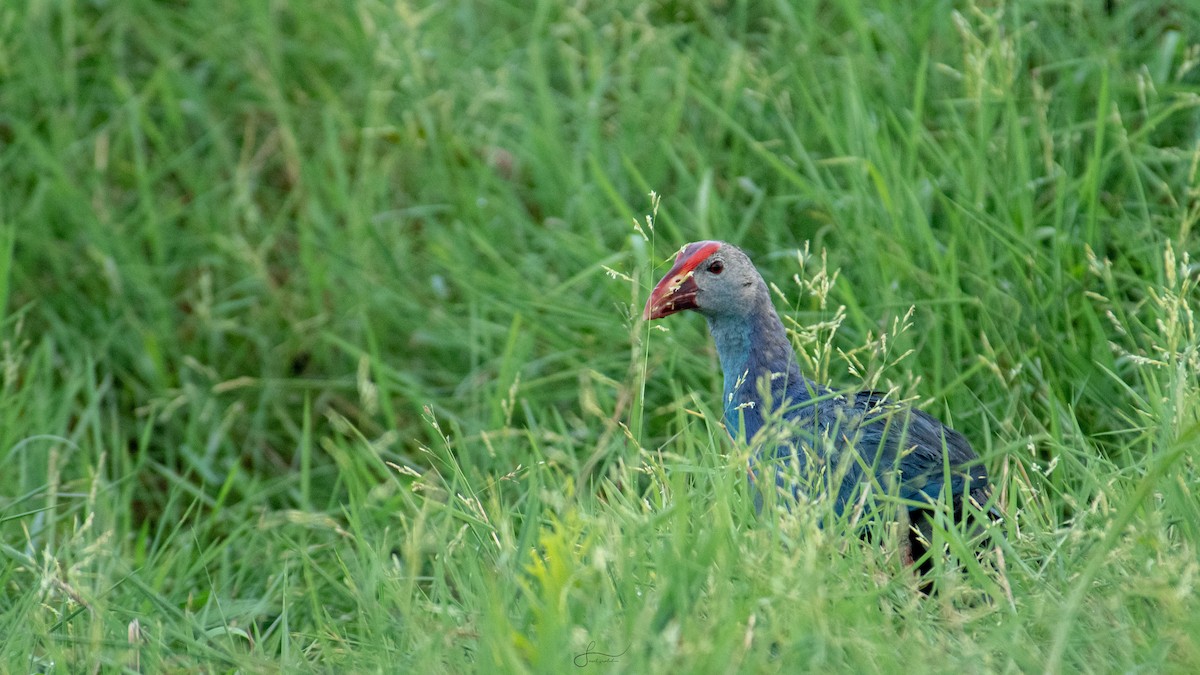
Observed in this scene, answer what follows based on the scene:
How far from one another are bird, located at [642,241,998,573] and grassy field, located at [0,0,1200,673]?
0.28ft

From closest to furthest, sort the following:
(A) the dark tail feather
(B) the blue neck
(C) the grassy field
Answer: (C) the grassy field → (A) the dark tail feather → (B) the blue neck

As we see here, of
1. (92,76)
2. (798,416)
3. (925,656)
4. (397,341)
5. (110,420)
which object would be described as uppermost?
(925,656)

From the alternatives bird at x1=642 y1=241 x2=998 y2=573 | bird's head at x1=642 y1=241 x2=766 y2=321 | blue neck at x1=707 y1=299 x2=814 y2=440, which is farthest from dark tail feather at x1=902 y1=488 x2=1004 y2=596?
bird's head at x1=642 y1=241 x2=766 y2=321

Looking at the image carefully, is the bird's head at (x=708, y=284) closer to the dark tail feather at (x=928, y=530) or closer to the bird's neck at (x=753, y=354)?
the bird's neck at (x=753, y=354)

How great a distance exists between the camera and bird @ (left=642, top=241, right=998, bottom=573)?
9.11 feet

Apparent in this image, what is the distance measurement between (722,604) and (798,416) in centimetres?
92

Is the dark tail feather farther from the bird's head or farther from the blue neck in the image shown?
the bird's head

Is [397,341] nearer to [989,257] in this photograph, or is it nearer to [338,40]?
[338,40]

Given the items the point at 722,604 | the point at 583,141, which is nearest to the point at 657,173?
the point at 583,141

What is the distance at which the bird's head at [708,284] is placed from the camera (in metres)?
3.16

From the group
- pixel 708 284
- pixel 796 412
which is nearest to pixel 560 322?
pixel 708 284

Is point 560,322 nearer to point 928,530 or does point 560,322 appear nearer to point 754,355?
point 754,355

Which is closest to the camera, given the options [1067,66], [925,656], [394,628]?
[925,656]

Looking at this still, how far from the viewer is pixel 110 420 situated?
457 cm
